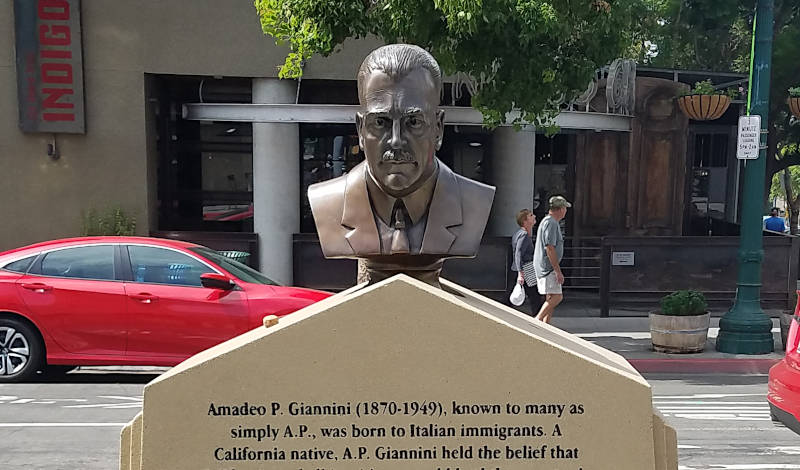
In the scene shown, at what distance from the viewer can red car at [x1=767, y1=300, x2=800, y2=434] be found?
17.4 ft

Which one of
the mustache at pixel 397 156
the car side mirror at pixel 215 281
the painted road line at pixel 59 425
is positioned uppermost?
the mustache at pixel 397 156

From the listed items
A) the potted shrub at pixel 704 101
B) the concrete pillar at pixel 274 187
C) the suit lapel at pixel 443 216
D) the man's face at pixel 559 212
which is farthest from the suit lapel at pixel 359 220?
the potted shrub at pixel 704 101

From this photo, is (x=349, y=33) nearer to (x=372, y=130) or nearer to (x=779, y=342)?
(x=372, y=130)

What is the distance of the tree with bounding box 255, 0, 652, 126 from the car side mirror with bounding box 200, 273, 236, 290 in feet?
8.70

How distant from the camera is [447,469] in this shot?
2602 millimetres

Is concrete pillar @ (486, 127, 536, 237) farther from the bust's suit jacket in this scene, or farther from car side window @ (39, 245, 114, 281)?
the bust's suit jacket

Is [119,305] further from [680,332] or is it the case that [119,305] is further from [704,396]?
[680,332]

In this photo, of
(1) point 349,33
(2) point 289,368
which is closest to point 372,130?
(2) point 289,368

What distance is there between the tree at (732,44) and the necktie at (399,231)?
1018cm

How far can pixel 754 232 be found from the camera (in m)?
8.77

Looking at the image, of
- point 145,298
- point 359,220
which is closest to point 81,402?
point 145,298

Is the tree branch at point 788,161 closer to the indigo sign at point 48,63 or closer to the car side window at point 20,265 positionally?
the indigo sign at point 48,63

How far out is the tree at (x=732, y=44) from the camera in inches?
488

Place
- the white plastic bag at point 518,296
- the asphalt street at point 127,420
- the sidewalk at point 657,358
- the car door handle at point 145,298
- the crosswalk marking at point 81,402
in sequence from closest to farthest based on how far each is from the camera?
the asphalt street at point 127,420 < the crosswalk marking at point 81,402 < the car door handle at point 145,298 < the sidewalk at point 657,358 < the white plastic bag at point 518,296
